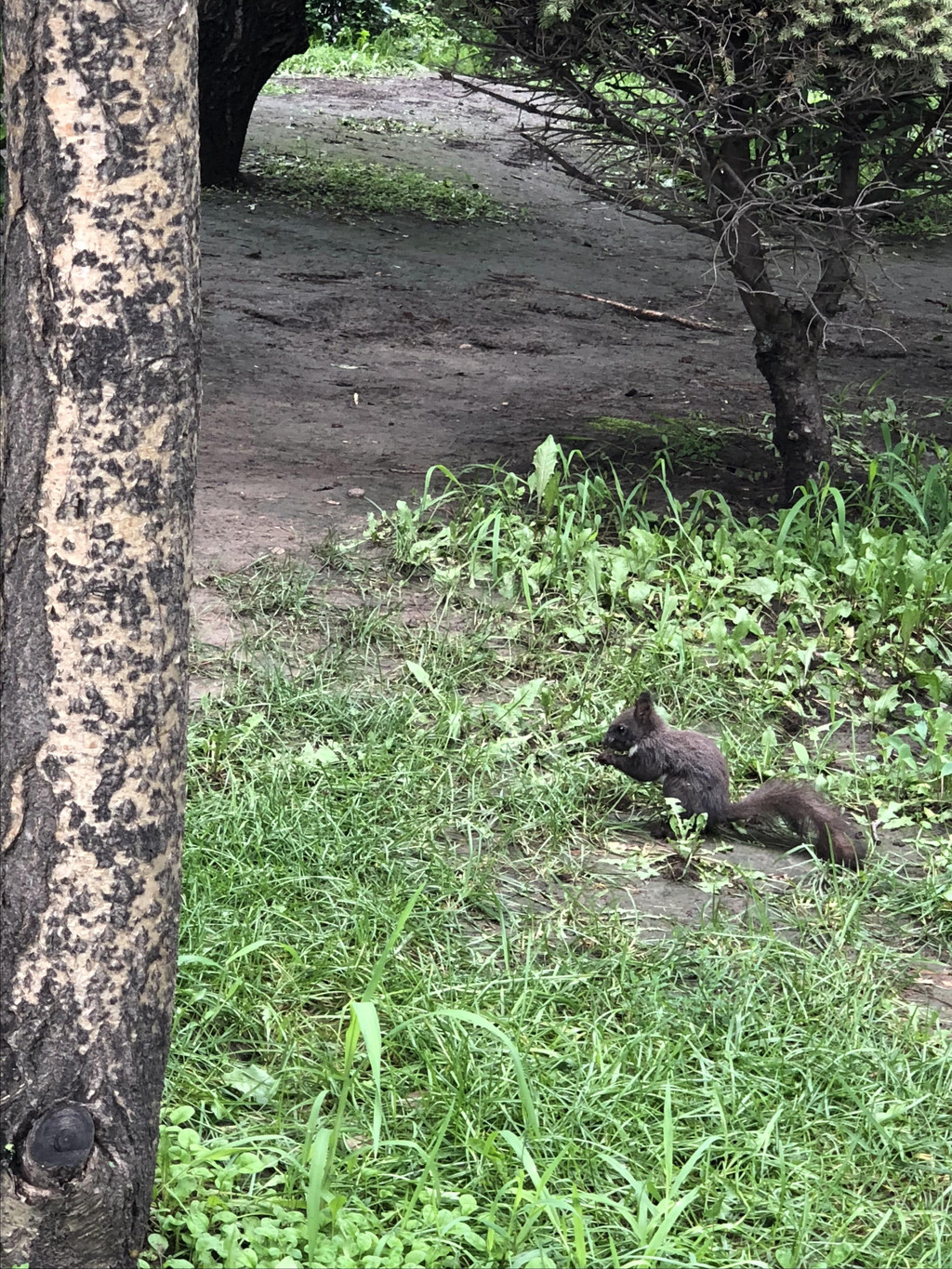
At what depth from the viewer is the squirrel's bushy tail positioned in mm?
3869

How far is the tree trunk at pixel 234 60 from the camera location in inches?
467

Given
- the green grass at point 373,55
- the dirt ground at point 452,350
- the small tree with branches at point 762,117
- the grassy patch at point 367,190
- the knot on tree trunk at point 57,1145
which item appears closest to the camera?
the knot on tree trunk at point 57,1145

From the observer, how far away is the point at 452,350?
845cm

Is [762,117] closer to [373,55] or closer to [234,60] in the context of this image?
[234,60]

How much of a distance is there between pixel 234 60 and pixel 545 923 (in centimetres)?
1068

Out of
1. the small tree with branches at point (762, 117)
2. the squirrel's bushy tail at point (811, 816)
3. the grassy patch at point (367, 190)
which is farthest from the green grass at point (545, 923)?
the grassy patch at point (367, 190)

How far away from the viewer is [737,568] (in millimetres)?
5625

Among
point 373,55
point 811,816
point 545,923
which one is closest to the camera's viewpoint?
point 545,923

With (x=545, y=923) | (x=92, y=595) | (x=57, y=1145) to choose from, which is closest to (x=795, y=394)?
(x=545, y=923)

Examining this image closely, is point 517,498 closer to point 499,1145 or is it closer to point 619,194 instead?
point 619,194

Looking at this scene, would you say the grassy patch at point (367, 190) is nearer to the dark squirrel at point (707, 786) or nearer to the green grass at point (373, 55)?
the green grass at point (373, 55)

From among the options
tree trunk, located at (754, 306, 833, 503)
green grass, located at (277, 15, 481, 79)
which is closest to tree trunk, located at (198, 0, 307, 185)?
green grass, located at (277, 15, 481, 79)

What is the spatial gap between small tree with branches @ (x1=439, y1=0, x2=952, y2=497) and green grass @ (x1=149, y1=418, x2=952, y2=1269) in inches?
41.1

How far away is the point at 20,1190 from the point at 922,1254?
1.60m
